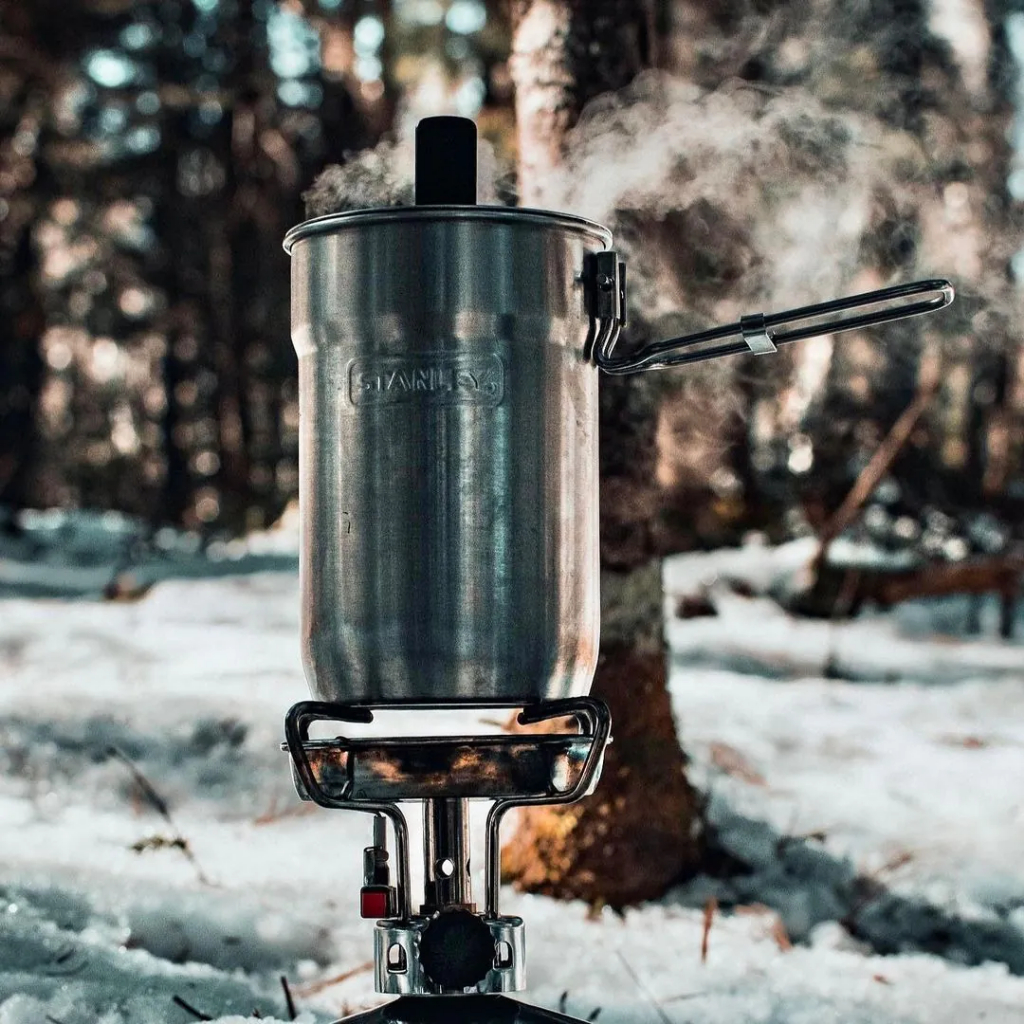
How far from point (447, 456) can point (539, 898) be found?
1.44m

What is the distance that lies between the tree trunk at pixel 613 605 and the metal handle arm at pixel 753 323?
1.00m

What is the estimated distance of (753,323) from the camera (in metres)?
1.81

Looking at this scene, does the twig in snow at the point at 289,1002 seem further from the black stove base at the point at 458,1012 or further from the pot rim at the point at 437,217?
the pot rim at the point at 437,217

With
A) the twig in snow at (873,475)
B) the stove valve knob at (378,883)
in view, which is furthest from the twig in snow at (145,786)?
the twig in snow at (873,475)

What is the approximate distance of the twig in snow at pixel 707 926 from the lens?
261cm

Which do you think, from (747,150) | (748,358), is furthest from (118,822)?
(748,358)

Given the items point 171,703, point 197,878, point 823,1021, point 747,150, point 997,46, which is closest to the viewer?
point 823,1021

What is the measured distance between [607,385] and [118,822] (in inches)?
57.6

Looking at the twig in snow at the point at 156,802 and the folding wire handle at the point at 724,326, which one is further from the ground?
the folding wire handle at the point at 724,326

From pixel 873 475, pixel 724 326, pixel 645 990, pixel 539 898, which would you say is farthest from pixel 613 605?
pixel 873 475

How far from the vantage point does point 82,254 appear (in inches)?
620

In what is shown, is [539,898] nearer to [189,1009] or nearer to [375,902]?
[189,1009]

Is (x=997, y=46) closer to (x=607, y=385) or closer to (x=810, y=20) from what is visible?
(x=810, y=20)

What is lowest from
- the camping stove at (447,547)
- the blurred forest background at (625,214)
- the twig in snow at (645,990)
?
the twig in snow at (645,990)
